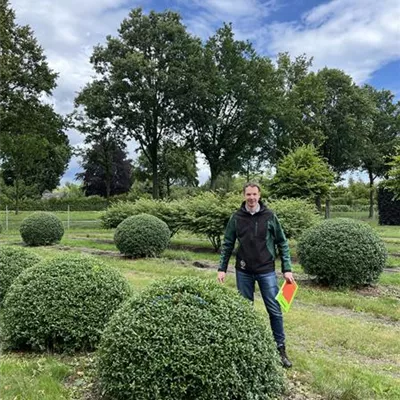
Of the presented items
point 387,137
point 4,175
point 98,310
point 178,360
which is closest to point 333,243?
point 98,310

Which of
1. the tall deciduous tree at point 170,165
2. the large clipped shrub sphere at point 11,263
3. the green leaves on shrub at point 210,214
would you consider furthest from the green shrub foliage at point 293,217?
the tall deciduous tree at point 170,165

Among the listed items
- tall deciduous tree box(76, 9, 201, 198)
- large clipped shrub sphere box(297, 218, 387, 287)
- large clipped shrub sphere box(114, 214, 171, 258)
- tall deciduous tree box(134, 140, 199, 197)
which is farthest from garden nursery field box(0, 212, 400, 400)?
tall deciduous tree box(134, 140, 199, 197)

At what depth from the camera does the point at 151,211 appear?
15680mm

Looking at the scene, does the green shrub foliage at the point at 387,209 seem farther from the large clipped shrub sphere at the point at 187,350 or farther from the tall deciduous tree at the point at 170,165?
the large clipped shrub sphere at the point at 187,350

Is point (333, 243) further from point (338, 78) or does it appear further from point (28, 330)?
point (338, 78)

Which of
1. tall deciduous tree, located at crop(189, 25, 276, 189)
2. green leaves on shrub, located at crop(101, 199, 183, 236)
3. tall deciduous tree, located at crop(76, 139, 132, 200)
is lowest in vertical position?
green leaves on shrub, located at crop(101, 199, 183, 236)

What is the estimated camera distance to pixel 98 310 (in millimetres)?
4117

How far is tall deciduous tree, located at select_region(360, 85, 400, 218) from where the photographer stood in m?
41.2

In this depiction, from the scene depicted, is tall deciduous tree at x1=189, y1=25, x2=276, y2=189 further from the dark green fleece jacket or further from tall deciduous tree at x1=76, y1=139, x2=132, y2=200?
the dark green fleece jacket

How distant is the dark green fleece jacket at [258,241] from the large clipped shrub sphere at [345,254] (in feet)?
14.3

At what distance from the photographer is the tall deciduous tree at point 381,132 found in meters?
41.2

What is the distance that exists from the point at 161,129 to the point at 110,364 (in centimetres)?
2867

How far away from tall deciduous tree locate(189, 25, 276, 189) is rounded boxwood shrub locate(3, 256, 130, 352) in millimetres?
25964

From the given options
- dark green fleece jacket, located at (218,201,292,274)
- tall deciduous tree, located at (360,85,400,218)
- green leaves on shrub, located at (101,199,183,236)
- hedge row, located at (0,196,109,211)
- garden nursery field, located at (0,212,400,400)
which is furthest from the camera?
tall deciduous tree, located at (360,85,400,218)
